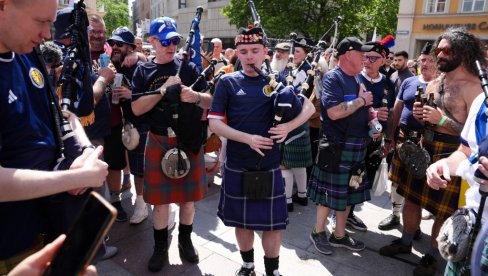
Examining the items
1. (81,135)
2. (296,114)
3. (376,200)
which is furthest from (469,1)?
(81,135)

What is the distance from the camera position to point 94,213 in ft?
3.08

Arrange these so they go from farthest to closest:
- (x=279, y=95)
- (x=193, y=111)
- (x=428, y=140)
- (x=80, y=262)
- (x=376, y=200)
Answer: (x=376, y=200) → (x=428, y=140) → (x=193, y=111) → (x=279, y=95) → (x=80, y=262)

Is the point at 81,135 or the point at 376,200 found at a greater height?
the point at 81,135

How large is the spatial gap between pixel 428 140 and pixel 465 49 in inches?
32.0

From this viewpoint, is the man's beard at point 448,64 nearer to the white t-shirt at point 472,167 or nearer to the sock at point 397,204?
the white t-shirt at point 472,167

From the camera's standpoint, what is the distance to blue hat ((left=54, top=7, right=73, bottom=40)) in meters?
2.64

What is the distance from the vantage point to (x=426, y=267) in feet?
9.93

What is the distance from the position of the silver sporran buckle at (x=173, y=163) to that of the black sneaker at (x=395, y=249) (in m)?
2.08

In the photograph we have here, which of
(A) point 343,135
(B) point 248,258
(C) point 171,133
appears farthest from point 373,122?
(C) point 171,133

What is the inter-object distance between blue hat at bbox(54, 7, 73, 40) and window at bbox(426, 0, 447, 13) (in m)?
24.8

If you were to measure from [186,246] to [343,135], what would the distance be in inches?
69.9

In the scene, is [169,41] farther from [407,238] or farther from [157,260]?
[407,238]

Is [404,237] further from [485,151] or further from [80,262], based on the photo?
[80,262]

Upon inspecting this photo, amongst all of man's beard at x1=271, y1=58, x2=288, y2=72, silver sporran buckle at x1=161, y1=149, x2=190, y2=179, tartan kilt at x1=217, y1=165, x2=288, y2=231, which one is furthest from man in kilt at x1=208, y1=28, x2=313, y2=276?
man's beard at x1=271, y1=58, x2=288, y2=72
